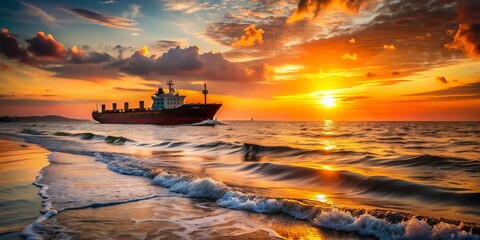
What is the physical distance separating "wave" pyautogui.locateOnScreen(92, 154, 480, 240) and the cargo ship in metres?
69.9

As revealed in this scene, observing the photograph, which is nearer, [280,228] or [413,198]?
[280,228]

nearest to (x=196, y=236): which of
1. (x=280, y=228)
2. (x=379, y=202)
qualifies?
(x=280, y=228)

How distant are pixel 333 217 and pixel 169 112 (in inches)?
2998

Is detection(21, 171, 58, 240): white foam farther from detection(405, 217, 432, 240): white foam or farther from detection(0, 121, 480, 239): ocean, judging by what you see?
detection(405, 217, 432, 240): white foam

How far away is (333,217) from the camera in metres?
5.90

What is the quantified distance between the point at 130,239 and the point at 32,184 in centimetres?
636

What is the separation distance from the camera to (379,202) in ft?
25.4

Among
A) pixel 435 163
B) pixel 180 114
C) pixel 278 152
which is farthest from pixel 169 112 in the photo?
pixel 435 163

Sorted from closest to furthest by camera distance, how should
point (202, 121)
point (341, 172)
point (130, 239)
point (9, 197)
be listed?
1. point (130, 239)
2. point (9, 197)
3. point (341, 172)
4. point (202, 121)

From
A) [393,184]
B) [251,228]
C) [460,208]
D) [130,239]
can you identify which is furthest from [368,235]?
[393,184]

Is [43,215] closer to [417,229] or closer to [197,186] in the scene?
[197,186]

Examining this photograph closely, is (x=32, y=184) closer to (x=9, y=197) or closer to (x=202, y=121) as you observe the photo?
(x=9, y=197)

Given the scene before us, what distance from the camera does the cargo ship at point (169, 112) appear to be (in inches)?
3093

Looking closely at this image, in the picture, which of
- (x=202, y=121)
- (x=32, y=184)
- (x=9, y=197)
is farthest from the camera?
(x=202, y=121)
